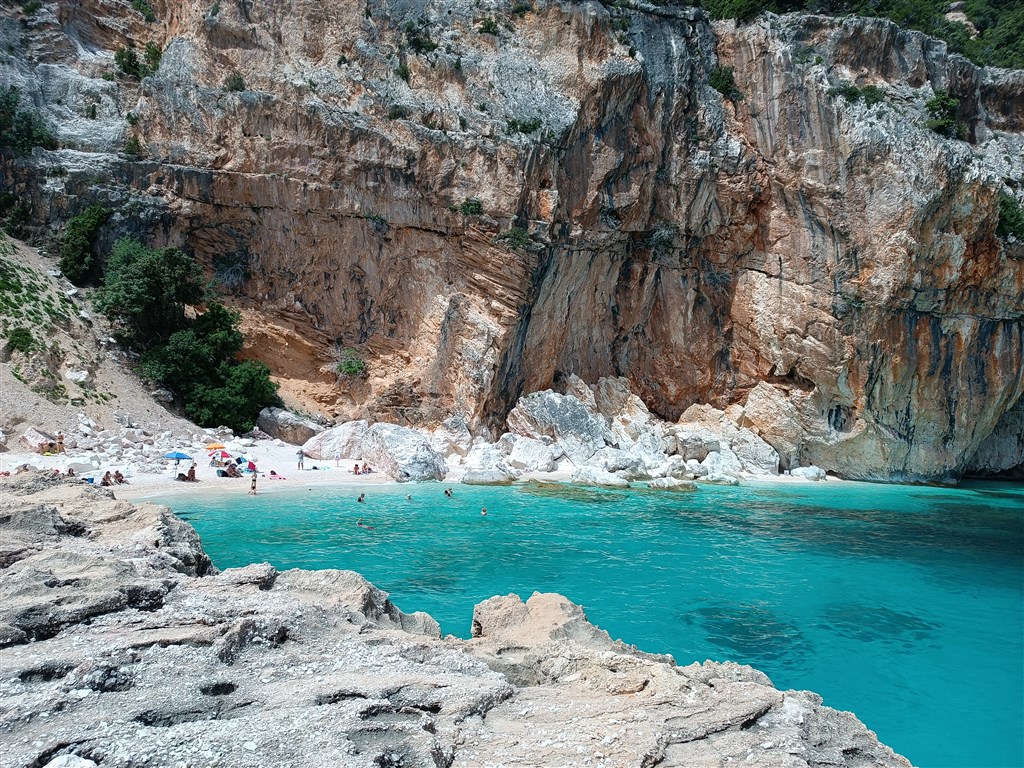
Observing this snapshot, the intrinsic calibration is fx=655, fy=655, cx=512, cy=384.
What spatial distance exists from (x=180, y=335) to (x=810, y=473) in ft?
84.5

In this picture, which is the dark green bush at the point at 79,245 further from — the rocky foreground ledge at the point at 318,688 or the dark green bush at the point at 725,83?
the dark green bush at the point at 725,83

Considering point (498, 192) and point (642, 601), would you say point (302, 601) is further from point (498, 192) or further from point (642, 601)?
point (498, 192)

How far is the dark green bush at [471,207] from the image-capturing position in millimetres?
27016

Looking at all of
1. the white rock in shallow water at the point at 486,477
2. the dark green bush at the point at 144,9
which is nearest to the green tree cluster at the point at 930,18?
the white rock in shallow water at the point at 486,477

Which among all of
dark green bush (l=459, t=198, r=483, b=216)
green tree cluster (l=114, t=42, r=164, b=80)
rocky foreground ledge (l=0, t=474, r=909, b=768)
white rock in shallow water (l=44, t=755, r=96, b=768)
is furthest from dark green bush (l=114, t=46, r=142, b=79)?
white rock in shallow water (l=44, t=755, r=96, b=768)

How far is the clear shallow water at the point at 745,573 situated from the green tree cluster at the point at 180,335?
6.68 metres

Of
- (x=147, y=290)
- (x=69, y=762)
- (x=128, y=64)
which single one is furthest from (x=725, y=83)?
(x=69, y=762)

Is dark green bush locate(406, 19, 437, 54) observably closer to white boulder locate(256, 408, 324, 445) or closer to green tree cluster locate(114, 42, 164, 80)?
green tree cluster locate(114, 42, 164, 80)

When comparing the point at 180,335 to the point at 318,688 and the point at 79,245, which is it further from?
the point at 318,688

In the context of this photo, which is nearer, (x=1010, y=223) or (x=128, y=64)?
(x=1010, y=223)

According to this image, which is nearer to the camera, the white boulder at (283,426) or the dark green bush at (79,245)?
the dark green bush at (79,245)

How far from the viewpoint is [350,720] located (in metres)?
4.48

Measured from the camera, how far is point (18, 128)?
2456 centimetres

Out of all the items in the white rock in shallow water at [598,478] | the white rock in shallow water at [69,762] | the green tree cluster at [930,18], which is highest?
the green tree cluster at [930,18]
